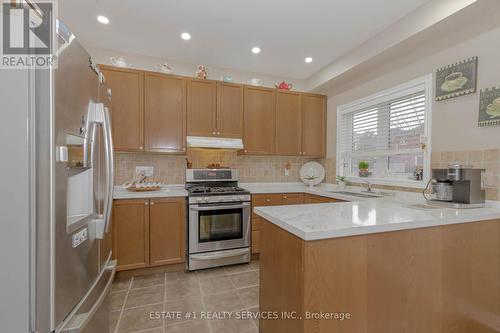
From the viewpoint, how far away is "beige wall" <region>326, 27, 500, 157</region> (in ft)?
5.83

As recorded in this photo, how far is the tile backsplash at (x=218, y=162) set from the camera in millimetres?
3006

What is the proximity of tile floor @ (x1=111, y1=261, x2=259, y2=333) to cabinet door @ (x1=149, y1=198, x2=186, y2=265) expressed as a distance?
0.72 ft

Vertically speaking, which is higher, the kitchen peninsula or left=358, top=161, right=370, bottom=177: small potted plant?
left=358, top=161, right=370, bottom=177: small potted plant

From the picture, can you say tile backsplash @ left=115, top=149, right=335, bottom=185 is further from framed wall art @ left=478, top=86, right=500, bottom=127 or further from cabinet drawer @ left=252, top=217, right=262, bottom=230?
framed wall art @ left=478, top=86, right=500, bottom=127

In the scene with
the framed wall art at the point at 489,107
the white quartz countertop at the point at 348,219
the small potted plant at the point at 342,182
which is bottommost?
the white quartz countertop at the point at 348,219

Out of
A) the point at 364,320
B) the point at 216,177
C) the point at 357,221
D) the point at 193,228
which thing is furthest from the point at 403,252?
the point at 216,177

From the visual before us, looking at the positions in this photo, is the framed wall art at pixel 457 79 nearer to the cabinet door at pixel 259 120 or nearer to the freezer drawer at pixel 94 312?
the cabinet door at pixel 259 120

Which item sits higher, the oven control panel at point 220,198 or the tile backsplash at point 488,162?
the tile backsplash at point 488,162

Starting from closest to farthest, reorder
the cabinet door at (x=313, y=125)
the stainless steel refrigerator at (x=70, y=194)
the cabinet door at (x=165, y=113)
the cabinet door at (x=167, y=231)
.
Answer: the stainless steel refrigerator at (x=70, y=194) < the cabinet door at (x=167, y=231) < the cabinet door at (x=165, y=113) < the cabinet door at (x=313, y=125)

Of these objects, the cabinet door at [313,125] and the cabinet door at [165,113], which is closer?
the cabinet door at [165,113]

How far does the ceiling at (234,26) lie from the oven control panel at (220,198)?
6.28 ft

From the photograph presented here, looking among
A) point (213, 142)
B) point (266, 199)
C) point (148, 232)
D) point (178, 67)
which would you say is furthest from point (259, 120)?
point (148, 232)

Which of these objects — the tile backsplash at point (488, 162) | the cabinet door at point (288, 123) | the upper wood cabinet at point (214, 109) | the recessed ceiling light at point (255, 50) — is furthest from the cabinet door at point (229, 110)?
the tile backsplash at point (488, 162)

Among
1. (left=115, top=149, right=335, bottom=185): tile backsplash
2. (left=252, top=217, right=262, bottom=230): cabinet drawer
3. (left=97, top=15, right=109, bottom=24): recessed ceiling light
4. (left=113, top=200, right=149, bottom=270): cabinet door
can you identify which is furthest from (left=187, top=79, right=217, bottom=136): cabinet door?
(left=252, top=217, right=262, bottom=230): cabinet drawer
